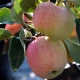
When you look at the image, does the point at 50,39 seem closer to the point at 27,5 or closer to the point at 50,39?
the point at 50,39

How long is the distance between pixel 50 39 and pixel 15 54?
0.35 feet

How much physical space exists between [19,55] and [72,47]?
6.2 inches

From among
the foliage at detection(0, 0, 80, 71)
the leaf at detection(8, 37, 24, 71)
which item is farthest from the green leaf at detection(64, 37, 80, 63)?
the leaf at detection(8, 37, 24, 71)

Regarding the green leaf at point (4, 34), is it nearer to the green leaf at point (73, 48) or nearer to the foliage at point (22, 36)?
the foliage at point (22, 36)

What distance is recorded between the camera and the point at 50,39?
1.87ft

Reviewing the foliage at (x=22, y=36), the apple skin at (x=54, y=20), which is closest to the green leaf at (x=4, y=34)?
the foliage at (x=22, y=36)

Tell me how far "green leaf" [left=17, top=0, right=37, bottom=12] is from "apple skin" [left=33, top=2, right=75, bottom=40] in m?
0.06

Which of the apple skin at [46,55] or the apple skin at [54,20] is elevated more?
the apple skin at [54,20]

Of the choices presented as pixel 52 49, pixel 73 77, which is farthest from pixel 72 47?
pixel 73 77

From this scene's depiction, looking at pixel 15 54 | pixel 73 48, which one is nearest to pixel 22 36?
pixel 15 54

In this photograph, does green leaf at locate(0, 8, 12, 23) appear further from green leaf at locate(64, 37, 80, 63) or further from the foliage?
green leaf at locate(64, 37, 80, 63)

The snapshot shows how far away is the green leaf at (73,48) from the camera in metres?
0.60

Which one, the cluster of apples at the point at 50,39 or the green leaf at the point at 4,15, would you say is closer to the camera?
the cluster of apples at the point at 50,39

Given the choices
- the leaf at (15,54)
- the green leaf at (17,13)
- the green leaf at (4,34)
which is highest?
the green leaf at (17,13)
